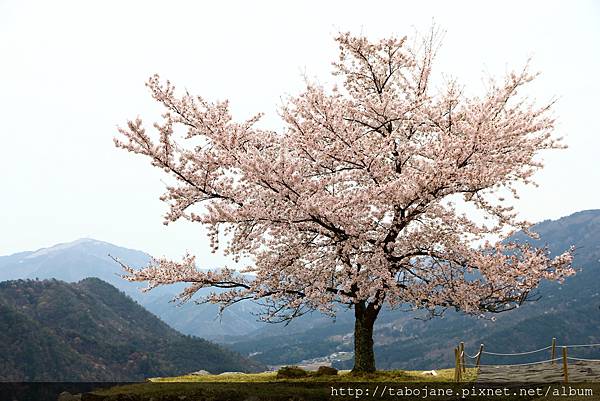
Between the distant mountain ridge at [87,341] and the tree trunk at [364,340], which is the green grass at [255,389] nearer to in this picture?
the tree trunk at [364,340]

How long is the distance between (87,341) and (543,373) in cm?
13410

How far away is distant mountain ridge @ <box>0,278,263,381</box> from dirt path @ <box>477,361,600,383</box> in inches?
4369

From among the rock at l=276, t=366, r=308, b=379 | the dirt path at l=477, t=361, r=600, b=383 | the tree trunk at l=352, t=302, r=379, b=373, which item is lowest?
the dirt path at l=477, t=361, r=600, b=383

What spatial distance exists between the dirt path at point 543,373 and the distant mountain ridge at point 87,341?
11098cm

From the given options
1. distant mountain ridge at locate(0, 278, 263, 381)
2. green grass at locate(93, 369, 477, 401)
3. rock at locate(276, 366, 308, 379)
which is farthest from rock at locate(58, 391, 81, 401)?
distant mountain ridge at locate(0, 278, 263, 381)

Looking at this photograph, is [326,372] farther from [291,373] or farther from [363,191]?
[363,191]

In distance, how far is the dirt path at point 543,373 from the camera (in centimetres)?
1981

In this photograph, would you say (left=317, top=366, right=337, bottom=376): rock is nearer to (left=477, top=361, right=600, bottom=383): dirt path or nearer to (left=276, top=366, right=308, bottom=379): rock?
(left=276, top=366, right=308, bottom=379): rock

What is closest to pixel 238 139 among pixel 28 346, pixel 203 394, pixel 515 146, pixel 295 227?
pixel 295 227

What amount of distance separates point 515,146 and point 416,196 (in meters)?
4.90

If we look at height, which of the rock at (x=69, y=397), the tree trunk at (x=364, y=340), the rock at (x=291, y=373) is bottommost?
the rock at (x=69, y=397)

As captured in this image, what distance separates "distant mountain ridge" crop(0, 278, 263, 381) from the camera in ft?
383

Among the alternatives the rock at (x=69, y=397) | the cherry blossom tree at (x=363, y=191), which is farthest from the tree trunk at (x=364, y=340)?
the rock at (x=69, y=397)

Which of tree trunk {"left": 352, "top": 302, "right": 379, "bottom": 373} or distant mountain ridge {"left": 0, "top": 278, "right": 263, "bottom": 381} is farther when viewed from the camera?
distant mountain ridge {"left": 0, "top": 278, "right": 263, "bottom": 381}
